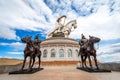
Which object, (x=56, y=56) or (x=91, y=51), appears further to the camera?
(x=56, y=56)

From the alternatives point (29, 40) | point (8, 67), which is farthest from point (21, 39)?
→ point (8, 67)

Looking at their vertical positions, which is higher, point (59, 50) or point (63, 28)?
point (63, 28)

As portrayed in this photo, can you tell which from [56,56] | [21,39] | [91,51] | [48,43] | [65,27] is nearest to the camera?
[21,39]

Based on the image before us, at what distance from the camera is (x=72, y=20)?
48.8 metres

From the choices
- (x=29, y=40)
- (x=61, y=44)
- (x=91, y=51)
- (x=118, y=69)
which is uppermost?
(x=61, y=44)

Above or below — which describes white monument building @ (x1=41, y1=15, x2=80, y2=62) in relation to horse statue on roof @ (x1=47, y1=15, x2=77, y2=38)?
below

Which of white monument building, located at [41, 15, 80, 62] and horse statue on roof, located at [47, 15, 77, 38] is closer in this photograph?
white monument building, located at [41, 15, 80, 62]

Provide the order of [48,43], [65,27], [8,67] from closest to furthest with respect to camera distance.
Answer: [8,67], [48,43], [65,27]

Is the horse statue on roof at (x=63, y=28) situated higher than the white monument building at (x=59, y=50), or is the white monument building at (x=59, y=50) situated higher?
the horse statue on roof at (x=63, y=28)

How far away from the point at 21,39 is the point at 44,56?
27561mm

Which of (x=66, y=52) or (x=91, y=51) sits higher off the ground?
(x=66, y=52)

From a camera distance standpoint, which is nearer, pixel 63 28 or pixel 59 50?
pixel 59 50

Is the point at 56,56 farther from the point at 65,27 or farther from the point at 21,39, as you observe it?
the point at 21,39

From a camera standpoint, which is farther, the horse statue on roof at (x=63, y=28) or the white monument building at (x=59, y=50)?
the horse statue on roof at (x=63, y=28)
